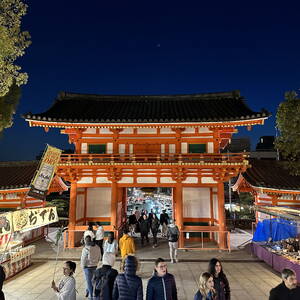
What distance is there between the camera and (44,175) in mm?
11102

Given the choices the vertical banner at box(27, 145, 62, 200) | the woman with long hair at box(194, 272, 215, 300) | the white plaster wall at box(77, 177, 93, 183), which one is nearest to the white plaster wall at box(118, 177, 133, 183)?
the white plaster wall at box(77, 177, 93, 183)

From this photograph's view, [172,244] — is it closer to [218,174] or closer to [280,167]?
[218,174]

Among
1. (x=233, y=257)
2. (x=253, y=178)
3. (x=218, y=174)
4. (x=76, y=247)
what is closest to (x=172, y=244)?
(x=233, y=257)

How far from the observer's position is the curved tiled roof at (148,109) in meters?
15.3

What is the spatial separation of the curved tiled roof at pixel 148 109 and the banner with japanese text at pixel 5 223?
7714mm

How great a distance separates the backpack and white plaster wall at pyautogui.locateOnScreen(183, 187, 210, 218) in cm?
1272

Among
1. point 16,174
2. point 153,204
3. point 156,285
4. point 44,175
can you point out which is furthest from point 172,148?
point 153,204

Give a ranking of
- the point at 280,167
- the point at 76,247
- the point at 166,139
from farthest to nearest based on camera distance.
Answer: the point at 280,167 → the point at 166,139 → the point at 76,247

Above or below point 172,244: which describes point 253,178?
above

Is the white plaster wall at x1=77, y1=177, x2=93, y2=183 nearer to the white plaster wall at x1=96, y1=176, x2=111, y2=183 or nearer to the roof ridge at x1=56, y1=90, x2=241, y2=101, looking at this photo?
the white plaster wall at x1=96, y1=176, x2=111, y2=183

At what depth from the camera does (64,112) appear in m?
17.3

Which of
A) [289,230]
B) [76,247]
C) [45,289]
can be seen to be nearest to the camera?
[45,289]

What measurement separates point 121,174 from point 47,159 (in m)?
5.57

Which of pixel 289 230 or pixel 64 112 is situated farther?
pixel 64 112
